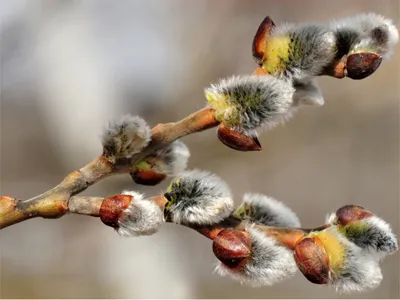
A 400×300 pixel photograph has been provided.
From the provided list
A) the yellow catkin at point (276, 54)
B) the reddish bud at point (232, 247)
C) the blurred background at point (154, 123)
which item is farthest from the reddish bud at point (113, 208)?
the blurred background at point (154, 123)

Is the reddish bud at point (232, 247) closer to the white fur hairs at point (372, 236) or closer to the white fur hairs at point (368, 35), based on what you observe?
the white fur hairs at point (372, 236)

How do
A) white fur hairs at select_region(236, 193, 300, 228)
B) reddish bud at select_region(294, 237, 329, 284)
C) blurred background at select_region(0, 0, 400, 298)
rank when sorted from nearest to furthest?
reddish bud at select_region(294, 237, 329, 284), white fur hairs at select_region(236, 193, 300, 228), blurred background at select_region(0, 0, 400, 298)

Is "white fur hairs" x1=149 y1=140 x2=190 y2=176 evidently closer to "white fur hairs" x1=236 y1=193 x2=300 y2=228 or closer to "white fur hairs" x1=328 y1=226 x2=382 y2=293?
"white fur hairs" x1=236 y1=193 x2=300 y2=228

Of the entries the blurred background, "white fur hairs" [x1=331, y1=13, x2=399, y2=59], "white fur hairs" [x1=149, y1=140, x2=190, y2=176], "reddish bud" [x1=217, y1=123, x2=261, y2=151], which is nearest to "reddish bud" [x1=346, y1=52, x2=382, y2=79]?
"white fur hairs" [x1=331, y1=13, x2=399, y2=59]

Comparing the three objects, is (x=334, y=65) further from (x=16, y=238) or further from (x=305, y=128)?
(x=305, y=128)

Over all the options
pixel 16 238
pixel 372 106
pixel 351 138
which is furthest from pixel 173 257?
pixel 372 106
